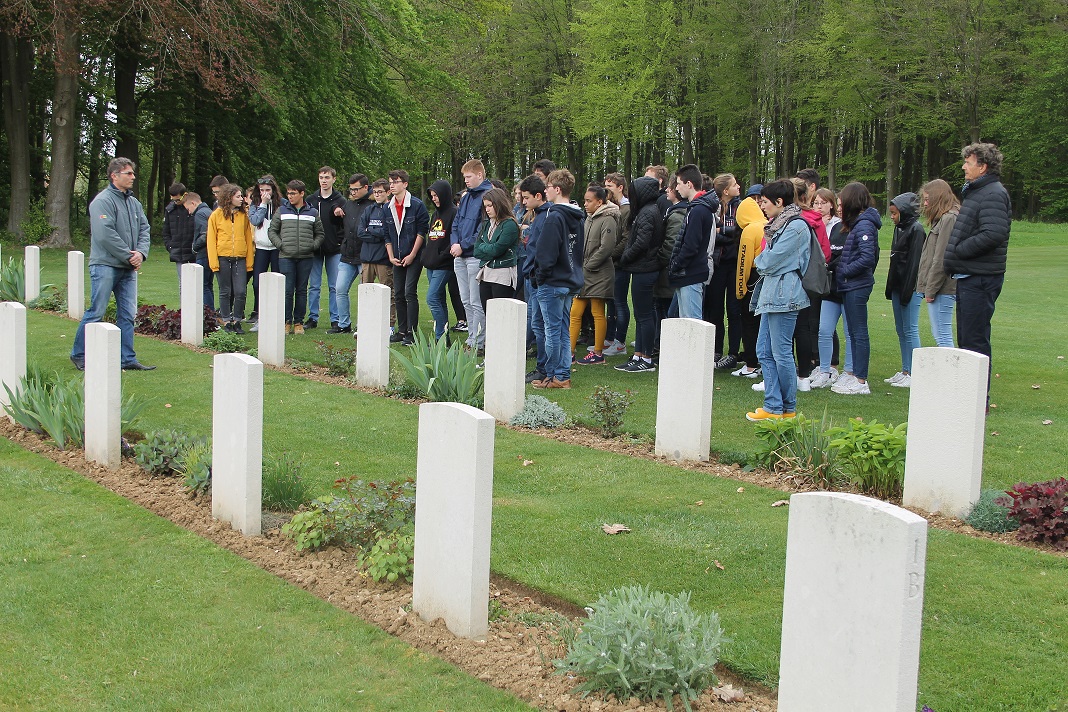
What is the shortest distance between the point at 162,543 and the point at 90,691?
69.8 inches

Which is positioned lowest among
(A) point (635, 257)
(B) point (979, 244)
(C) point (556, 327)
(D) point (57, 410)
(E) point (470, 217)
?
(D) point (57, 410)

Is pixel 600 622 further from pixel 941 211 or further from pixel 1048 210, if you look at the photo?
pixel 1048 210

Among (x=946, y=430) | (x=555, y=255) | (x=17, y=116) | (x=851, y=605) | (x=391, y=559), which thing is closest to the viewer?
(x=851, y=605)

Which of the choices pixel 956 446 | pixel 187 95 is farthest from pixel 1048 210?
pixel 956 446

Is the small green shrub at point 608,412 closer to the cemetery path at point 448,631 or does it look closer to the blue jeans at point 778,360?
the blue jeans at point 778,360

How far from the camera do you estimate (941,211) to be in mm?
9750

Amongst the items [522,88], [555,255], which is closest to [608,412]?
[555,255]

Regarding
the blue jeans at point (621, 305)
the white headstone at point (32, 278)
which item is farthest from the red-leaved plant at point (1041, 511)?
the white headstone at point (32, 278)

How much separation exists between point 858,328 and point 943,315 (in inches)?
38.8

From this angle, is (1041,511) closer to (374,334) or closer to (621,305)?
(374,334)

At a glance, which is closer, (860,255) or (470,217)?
(860,255)

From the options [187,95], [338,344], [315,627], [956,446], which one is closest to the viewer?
[315,627]

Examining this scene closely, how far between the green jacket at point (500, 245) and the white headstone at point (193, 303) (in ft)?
13.7

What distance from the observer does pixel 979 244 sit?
8797mm
